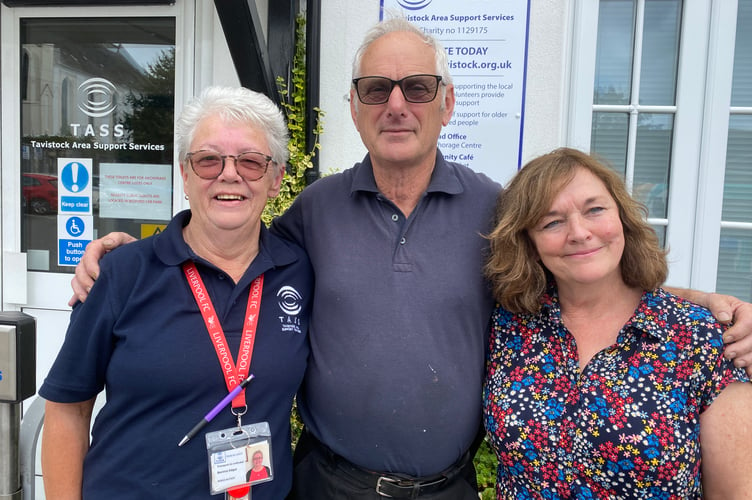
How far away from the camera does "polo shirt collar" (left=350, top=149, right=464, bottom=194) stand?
175 centimetres

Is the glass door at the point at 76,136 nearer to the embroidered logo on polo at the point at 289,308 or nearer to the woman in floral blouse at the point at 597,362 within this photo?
the embroidered logo on polo at the point at 289,308

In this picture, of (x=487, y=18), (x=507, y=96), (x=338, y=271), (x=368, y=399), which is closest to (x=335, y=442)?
(x=368, y=399)

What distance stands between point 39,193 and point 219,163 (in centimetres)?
265

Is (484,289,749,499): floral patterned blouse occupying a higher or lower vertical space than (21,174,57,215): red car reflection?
lower

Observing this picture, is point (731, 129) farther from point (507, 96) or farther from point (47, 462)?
point (47, 462)

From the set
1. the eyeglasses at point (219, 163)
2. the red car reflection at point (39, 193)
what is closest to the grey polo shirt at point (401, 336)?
the eyeglasses at point (219, 163)

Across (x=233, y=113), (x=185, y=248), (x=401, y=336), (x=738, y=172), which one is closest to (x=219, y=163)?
(x=233, y=113)

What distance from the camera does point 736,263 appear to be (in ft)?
10.5

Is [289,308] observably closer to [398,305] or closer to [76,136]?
[398,305]

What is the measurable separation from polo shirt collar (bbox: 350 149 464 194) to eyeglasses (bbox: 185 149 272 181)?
0.36 m

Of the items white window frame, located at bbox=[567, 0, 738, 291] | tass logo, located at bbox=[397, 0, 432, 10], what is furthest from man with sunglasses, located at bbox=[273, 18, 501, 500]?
white window frame, located at bbox=[567, 0, 738, 291]

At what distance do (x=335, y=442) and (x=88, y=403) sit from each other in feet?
2.50

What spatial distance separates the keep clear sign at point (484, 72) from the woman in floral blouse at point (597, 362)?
1533 mm

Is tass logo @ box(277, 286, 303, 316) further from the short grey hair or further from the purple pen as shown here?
the short grey hair
